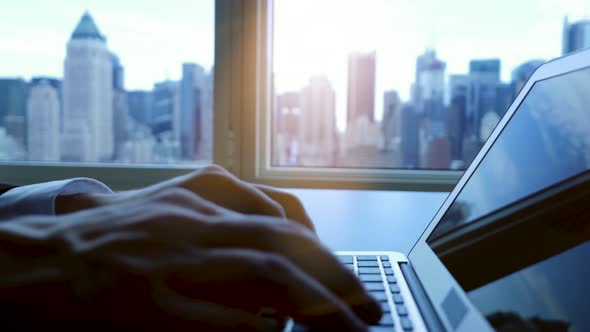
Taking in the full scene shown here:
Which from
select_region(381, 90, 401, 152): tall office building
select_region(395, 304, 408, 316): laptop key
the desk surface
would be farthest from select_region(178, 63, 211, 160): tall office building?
select_region(395, 304, 408, 316): laptop key

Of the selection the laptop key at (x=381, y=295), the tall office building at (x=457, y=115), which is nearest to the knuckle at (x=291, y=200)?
the laptop key at (x=381, y=295)

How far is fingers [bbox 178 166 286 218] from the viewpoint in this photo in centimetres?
38

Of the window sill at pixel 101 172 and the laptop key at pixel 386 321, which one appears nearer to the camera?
the laptop key at pixel 386 321

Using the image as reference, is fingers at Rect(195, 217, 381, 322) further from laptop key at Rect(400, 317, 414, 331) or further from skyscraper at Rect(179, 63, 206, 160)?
skyscraper at Rect(179, 63, 206, 160)

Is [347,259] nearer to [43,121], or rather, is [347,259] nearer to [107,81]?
[107,81]

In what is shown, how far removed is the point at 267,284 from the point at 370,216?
0.69 metres

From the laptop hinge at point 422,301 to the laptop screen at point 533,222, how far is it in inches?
1.4

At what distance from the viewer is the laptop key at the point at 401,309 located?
39 cm

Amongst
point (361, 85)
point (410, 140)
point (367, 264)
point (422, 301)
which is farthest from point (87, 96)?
point (422, 301)

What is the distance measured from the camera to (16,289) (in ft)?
0.88

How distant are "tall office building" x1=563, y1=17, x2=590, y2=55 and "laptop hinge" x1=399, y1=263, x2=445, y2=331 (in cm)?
74

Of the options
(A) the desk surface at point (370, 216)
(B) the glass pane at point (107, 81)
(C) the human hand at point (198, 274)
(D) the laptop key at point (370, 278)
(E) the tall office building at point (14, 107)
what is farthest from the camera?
(E) the tall office building at point (14, 107)

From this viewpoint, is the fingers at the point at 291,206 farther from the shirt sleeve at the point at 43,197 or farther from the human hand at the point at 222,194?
the shirt sleeve at the point at 43,197

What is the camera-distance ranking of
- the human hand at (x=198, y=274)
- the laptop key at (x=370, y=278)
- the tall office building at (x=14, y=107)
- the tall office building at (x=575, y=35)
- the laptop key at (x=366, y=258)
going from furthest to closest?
the tall office building at (x=14, y=107), the tall office building at (x=575, y=35), the laptop key at (x=366, y=258), the laptop key at (x=370, y=278), the human hand at (x=198, y=274)
